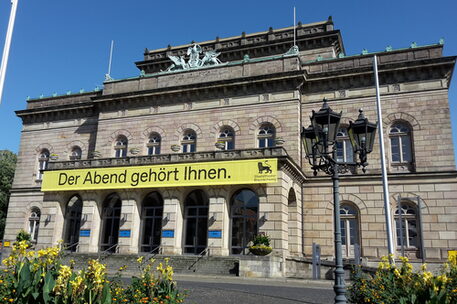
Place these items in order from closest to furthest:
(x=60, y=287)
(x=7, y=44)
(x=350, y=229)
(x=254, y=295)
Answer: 1. (x=60, y=287)
2. (x=254, y=295)
3. (x=7, y=44)
4. (x=350, y=229)

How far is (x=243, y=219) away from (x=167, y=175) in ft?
18.3

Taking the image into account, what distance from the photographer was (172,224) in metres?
25.7

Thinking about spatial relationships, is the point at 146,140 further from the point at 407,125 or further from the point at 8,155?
the point at 8,155

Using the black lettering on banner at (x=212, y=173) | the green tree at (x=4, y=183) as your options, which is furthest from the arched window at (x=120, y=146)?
the green tree at (x=4, y=183)

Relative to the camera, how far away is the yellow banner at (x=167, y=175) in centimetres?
2400

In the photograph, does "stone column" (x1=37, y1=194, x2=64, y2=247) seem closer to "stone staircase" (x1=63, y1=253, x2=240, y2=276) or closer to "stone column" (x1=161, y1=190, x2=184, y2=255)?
"stone staircase" (x1=63, y1=253, x2=240, y2=276)

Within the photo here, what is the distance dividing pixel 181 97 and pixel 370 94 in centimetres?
1383

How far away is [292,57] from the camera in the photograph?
95.9 feet

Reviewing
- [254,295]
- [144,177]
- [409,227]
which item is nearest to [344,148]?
[409,227]

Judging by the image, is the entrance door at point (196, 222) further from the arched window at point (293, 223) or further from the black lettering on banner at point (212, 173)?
the arched window at point (293, 223)

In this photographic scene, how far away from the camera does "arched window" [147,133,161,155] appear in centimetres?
3198

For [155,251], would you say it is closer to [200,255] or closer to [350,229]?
[200,255]

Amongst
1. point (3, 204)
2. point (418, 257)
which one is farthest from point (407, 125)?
point (3, 204)

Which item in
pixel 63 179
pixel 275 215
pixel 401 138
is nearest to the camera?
pixel 275 215
